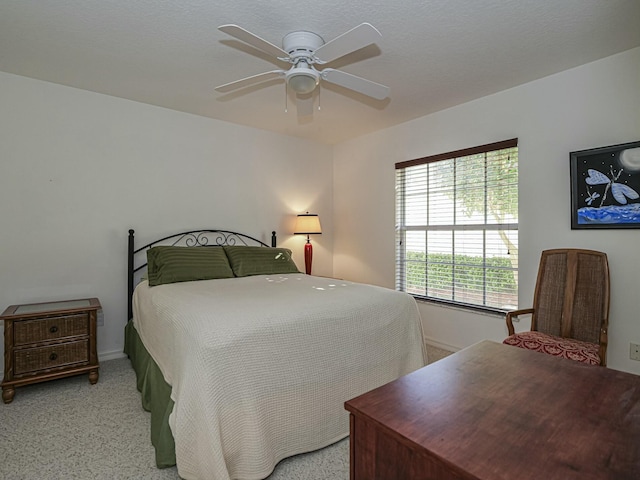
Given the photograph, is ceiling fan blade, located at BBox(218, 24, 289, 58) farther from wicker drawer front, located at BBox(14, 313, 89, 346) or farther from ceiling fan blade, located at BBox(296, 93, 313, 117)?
wicker drawer front, located at BBox(14, 313, 89, 346)

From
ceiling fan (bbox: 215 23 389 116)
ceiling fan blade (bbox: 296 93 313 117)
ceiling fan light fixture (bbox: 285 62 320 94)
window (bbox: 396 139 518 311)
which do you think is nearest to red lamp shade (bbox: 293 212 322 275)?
window (bbox: 396 139 518 311)

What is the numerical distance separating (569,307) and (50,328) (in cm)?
379

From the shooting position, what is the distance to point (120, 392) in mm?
2533

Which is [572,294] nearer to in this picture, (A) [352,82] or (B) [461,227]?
(B) [461,227]

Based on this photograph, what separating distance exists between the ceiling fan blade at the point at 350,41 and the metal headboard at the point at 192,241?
2.35 meters

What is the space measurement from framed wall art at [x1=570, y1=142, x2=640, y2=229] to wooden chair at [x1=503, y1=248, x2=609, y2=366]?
264mm

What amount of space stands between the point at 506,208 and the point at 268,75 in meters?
2.32

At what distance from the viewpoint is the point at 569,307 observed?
8.16 feet

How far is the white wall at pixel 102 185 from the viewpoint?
9.25 ft

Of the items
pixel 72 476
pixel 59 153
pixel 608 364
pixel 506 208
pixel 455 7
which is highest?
pixel 455 7

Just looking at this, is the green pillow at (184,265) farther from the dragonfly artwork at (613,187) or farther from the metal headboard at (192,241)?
the dragonfly artwork at (613,187)

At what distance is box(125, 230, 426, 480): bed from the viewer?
151 centimetres

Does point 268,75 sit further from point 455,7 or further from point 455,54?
point 455,54

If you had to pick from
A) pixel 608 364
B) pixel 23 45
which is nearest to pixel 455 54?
pixel 608 364
